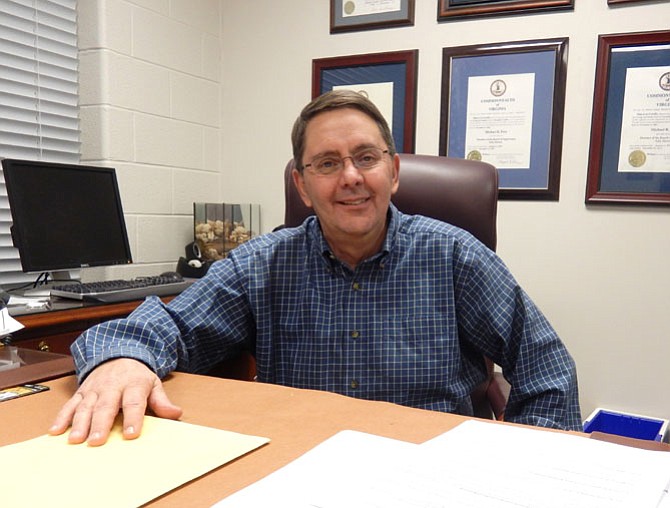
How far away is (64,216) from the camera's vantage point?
70.4 inches

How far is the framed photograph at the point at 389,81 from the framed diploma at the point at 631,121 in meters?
0.66

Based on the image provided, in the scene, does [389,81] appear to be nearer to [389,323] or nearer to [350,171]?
[350,171]

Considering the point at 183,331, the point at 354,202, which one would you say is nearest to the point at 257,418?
the point at 183,331

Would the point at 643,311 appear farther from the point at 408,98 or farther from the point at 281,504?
the point at 281,504

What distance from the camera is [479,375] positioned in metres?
1.22

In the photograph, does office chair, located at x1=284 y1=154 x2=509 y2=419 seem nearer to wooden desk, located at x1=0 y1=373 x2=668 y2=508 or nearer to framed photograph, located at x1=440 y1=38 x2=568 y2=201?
wooden desk, located at x1=0 y1=373 x2=668 y2=508

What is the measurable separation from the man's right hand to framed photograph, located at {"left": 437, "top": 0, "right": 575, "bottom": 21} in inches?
73.6

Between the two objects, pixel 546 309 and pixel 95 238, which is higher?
pixel 95 238

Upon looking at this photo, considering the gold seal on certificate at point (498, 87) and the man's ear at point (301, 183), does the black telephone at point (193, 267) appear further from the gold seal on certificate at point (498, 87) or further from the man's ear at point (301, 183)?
the gold seal on certificate at point (498, 87)

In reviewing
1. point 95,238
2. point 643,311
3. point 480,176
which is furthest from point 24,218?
point 643,311

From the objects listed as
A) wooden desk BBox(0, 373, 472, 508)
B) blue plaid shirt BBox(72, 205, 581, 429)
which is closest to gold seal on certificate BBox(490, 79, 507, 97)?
blue plaid shirt BBox(72, 205, 581, 429)

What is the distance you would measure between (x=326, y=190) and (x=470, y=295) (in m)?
0.35

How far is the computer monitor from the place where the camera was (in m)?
1.66

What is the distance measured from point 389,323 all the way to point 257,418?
0.50m
